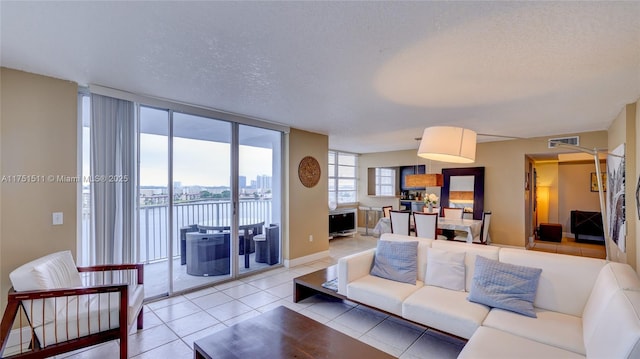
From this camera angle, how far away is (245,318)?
118 inches

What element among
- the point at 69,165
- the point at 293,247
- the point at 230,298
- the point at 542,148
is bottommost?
the point at 230,298

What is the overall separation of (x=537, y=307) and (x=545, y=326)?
0.40 metres

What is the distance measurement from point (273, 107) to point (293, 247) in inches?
99.3

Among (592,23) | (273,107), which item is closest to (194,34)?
(273,107)

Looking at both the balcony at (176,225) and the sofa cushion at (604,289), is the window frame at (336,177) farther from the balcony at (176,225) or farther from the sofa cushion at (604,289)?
the sofa cushion at (604,289)

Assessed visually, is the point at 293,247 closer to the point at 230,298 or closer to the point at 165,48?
the point at 230,298

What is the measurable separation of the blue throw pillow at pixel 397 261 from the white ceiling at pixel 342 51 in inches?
67.5

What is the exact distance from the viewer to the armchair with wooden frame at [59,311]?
1929mm

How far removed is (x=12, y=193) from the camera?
244 cm

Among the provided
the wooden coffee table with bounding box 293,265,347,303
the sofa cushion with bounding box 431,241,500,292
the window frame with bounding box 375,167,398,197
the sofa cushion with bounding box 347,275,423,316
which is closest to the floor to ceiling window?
the wooden coffee table with bounding box 293,265,347,303

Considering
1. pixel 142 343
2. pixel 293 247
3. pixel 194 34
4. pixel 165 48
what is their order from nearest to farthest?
pixel 194 34 → pixel 165 48 → pixel 142 343 → pixel 293 247

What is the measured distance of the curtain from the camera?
290cm

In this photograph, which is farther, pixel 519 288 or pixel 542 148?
pixel 542 148

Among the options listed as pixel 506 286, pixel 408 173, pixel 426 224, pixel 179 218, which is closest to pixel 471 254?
pixel 506 286
